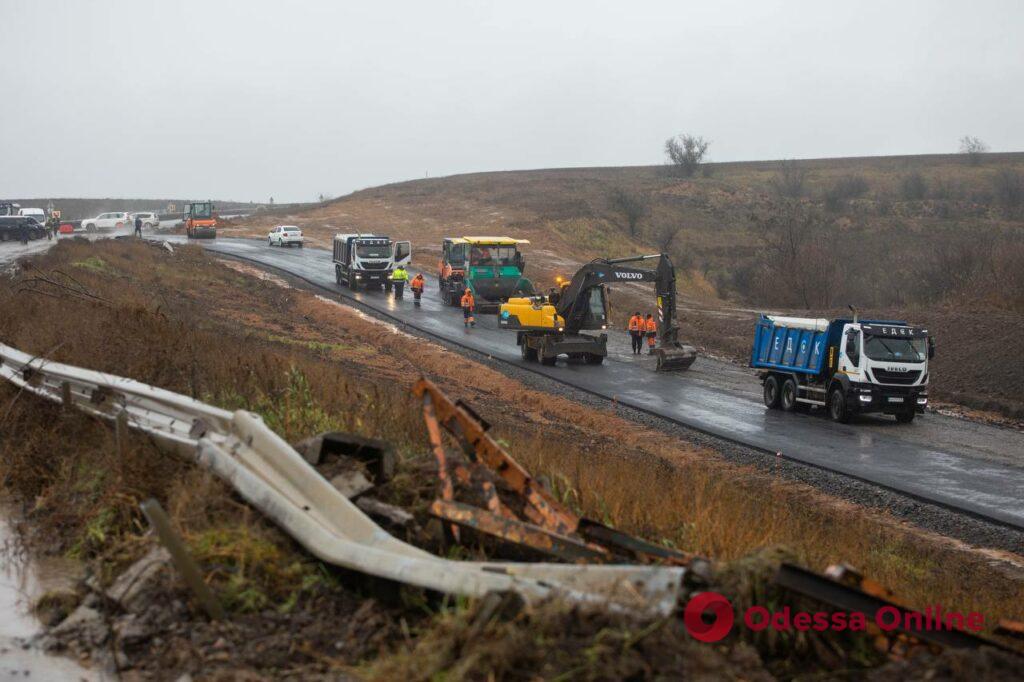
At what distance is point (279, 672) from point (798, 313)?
40715mm

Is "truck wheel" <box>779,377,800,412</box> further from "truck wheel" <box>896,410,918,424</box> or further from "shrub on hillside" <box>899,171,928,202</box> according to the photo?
"shrub on hillside" <box>899,171,928,202</box>

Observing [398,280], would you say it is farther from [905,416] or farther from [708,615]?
[708,615]

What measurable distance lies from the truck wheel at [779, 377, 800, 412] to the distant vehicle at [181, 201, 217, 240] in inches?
2148

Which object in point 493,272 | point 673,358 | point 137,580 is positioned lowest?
point 673,358

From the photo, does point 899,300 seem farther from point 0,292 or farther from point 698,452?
point 0,292

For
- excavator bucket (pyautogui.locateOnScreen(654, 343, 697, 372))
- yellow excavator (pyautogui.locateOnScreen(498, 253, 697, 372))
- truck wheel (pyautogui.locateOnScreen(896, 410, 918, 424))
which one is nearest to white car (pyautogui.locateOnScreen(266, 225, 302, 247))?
yellow excavator (pyautogui.locateOnScreen(498, 253, 697, 372))

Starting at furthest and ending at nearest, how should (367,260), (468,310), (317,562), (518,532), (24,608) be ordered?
1. (367,260)
2. (468,310)
3. (24,608)
4. (317,562)
5. (518,532)

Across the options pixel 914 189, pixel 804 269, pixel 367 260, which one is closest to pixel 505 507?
pixel 367 260

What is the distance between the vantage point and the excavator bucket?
30.7 m

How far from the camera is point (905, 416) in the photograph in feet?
81.7

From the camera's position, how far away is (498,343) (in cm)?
3481

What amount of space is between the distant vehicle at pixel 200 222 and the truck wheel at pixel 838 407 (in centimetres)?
5597

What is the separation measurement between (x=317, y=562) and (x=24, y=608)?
2.19 meters

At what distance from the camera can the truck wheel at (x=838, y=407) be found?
24203 mm
